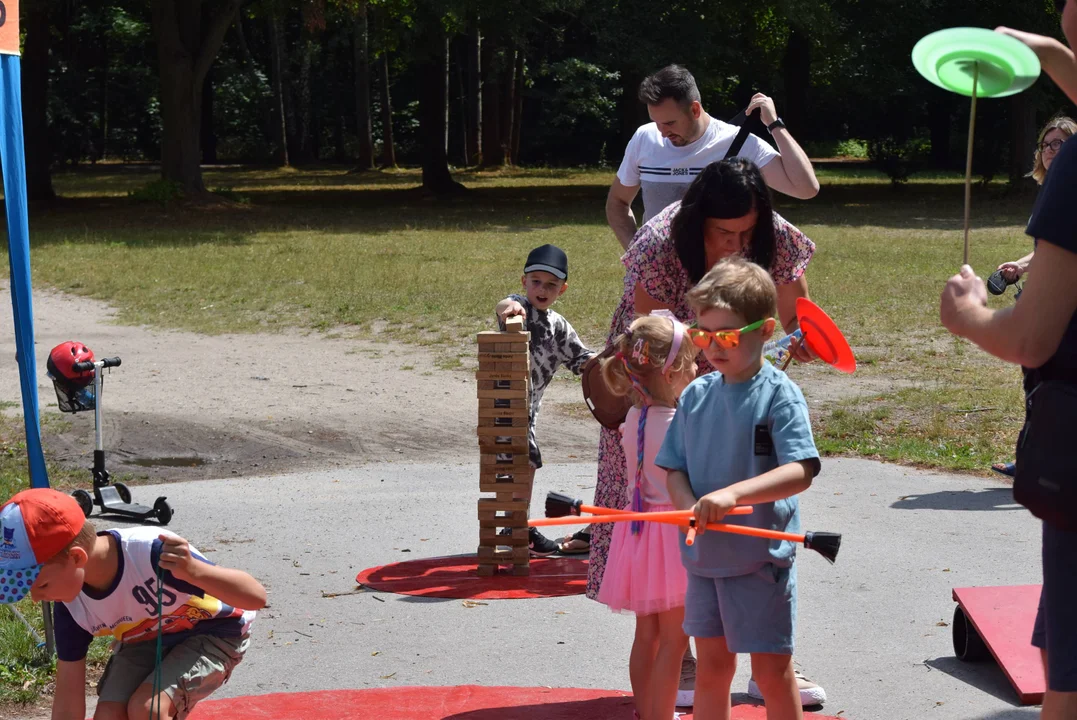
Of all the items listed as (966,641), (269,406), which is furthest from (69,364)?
(966,641)

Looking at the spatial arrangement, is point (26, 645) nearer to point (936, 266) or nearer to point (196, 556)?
point (196, 556)

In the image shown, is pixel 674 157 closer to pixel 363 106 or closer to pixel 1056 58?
pixel 1056 58

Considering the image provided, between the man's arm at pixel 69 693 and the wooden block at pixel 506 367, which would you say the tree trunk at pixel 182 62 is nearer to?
the wooden block at pixel 506 367

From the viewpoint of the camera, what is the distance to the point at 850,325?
12898mm

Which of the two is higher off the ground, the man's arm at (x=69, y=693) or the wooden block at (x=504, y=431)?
the wooden block at (x=504, y=431)

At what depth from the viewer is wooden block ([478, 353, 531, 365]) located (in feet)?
18.6

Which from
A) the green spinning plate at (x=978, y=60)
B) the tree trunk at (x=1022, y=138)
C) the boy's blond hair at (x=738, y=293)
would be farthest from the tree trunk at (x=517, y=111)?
the green spinning plate at (x=978, y=60)

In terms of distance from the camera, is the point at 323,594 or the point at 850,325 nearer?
the point at 323,594

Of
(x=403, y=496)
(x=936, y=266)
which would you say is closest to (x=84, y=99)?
(x=936, y=266)

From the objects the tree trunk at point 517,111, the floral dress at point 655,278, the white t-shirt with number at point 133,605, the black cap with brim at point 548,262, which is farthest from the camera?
the tree trunk at point 517,111

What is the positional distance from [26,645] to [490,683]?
5.51 feet

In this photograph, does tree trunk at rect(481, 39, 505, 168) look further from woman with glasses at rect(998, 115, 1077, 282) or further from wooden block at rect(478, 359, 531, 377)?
wooden block at rect(478, 359, 531, 377)

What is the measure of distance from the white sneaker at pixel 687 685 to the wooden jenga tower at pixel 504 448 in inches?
59.7

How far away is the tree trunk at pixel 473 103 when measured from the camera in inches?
1610
